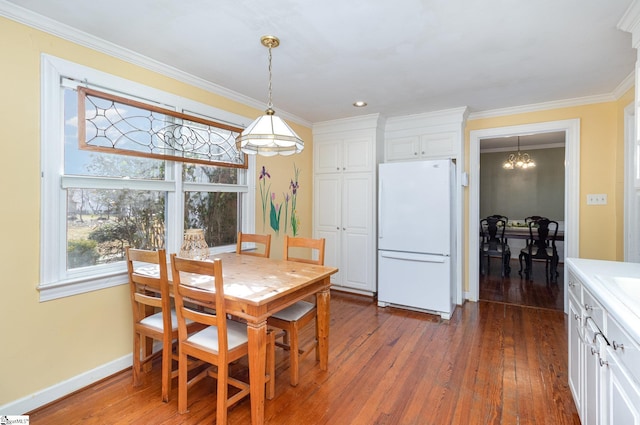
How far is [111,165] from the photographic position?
2.26 metres

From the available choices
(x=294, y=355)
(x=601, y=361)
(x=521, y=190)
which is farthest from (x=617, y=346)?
(x=521, y=190)

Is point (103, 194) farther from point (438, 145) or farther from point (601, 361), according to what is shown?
point (438, 145)

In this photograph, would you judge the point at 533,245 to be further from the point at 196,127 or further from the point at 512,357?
the point at 196,127

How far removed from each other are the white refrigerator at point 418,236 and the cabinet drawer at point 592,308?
67.6 inches

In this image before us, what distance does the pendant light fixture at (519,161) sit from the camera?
5.96m

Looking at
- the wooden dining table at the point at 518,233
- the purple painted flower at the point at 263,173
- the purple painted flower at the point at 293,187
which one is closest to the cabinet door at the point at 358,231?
the purple painted flower at the point at 293,187

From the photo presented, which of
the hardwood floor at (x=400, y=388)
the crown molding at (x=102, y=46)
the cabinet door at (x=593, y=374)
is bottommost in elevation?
the hardwood floor at (x=400, y=388)

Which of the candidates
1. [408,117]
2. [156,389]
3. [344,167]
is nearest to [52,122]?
[156,389]

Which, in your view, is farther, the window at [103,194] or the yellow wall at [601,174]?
the yellow wall at [601,174]

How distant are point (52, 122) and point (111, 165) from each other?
426 millimetres

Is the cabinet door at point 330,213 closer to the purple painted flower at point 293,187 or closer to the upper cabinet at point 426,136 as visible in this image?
the purple painted flower at point 293,187

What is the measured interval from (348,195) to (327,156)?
2.11ft

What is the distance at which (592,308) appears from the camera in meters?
1.42

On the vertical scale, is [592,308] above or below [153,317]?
above
